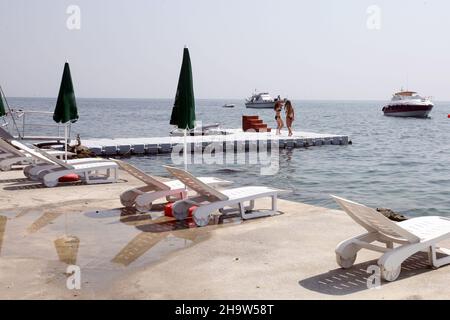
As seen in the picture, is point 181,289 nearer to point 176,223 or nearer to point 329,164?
point 176,223

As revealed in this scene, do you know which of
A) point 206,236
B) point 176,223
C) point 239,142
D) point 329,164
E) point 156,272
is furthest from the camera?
point 239,142

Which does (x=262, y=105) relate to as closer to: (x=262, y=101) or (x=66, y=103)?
(x=262, y=101)

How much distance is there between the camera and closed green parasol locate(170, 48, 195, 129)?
403 inches

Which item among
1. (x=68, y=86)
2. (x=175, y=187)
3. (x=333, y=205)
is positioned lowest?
(x=333, y=205)

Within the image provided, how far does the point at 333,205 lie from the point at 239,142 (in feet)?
38.5

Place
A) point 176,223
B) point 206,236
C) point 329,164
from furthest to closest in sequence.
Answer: point 329,164 → point 176,223 → point 206,236

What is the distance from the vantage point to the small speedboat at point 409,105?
7700 cm

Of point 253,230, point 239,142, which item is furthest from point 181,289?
point 239,142

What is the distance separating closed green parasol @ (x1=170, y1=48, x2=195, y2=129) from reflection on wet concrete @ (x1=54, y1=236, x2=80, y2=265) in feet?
10.1

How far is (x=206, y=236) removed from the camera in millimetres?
8336

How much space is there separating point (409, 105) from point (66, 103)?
70.2 metres

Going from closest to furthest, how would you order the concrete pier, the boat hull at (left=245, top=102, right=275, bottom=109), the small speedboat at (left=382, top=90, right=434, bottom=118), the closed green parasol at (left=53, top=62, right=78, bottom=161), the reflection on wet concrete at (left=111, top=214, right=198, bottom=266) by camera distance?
the concrete pier, the reflection on wet concrete at (left=111, top=214, right=198, bottom=266), the closed green parasol at (left=53, top=62, right=78, bottom=161), the small speedboat at (left=382, top=90, right=434, bottom=118), the boat hull at (left=245, top=102, right=275, bottom=109)

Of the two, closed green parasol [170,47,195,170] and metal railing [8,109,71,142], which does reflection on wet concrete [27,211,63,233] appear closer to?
closed green parasol [170,47,195,170]

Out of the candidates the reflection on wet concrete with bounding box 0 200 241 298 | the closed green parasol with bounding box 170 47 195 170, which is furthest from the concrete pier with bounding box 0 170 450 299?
the closed green parasol with bounding box 170 47 195 170
